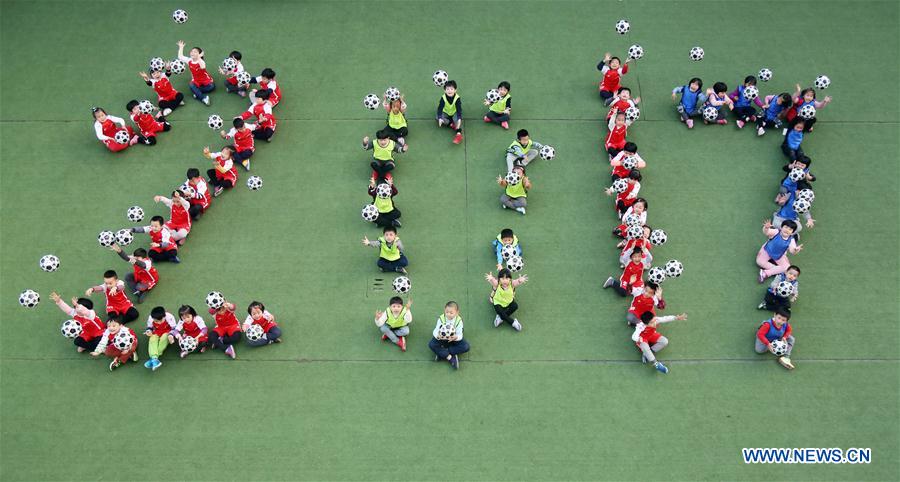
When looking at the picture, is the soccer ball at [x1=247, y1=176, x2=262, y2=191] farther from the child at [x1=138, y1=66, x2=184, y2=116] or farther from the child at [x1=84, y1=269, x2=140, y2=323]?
the child at [x1=138, y1=66, x2=184, y2=116]

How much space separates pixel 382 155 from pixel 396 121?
0.86 metres

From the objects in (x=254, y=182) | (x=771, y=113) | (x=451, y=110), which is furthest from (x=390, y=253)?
(x=771, y=113)

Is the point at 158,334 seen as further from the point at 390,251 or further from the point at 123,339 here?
the point at 390,251

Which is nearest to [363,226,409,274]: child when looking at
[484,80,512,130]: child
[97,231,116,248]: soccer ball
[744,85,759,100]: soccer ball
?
[484,80,512,130]: child

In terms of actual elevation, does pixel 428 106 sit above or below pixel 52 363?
above

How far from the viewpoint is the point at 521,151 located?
1149 cm

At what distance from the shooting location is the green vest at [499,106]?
1202 centimetres

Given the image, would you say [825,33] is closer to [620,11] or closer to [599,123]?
[620,11]

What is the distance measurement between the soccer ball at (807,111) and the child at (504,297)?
563 centimetres

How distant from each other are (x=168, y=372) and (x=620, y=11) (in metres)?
10.5

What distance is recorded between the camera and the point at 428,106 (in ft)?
41.8

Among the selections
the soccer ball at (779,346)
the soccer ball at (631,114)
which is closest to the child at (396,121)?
the soccer ball at (631,114)

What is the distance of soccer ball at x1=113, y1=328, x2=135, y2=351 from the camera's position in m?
8.91

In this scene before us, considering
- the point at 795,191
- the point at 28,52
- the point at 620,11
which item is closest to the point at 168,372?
the point at 28,52
